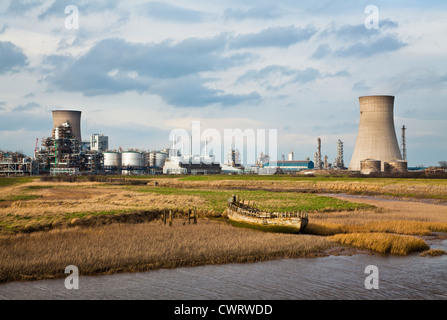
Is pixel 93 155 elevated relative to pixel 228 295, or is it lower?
elevated

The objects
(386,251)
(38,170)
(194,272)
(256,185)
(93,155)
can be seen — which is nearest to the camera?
(194,272)

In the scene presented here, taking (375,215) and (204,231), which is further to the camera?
(375,215)

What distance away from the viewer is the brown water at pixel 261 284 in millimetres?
14047

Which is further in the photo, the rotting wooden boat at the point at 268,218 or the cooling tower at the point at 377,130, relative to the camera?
the cooling tower at the point at 377,130

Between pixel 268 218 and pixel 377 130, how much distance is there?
227ft

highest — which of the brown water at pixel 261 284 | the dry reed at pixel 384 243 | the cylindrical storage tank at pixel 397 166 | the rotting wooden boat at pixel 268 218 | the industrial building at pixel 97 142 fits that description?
the industrial building at pixel 97 142

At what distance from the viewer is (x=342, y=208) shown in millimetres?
37000

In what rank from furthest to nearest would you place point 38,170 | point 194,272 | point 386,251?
point 38,170
point 386,251
point 194,272

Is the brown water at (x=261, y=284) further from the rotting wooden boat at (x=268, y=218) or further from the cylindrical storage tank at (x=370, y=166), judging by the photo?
the cylindrical storage tank at (x=370, y=166)

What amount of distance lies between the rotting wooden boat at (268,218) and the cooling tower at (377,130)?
212ft

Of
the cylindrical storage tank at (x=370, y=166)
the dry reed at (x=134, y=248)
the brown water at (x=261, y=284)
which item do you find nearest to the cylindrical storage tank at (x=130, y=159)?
the cylindrical storage tank at (x=370, y=166)
